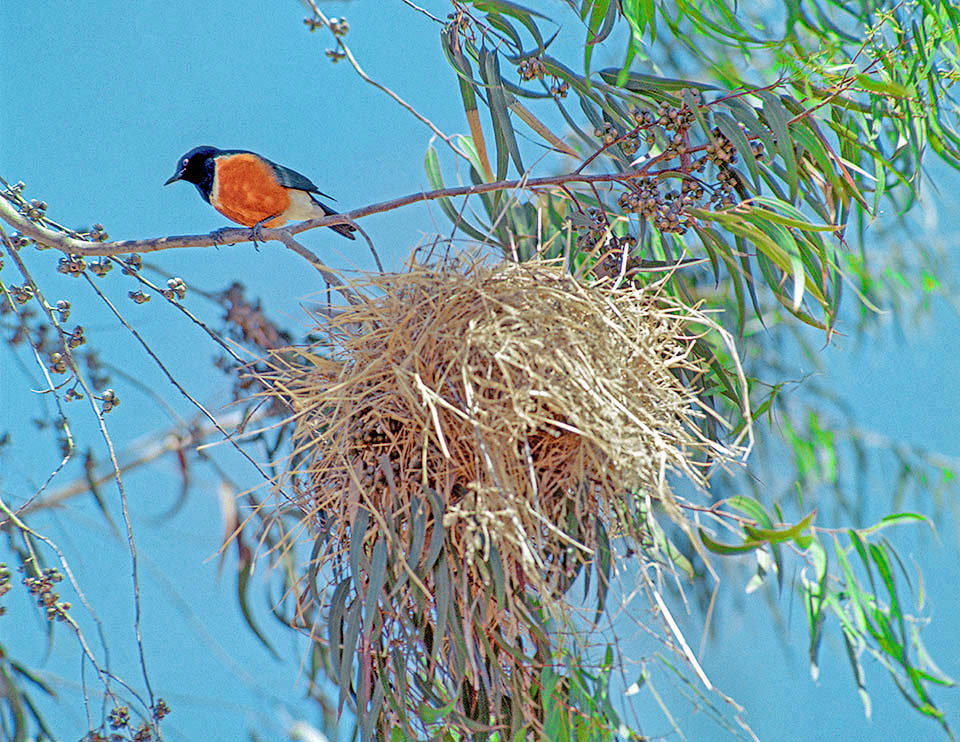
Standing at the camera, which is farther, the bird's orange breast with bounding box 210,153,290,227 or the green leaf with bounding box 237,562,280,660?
the bird's orange breast with bounding box 210,153,290,227

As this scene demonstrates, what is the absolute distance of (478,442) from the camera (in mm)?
787

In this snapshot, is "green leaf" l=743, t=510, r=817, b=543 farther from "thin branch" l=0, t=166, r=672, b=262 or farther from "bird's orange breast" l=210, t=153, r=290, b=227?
"bird's orange breast" l=210, t=153, r=290, b=227

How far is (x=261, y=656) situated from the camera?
205 centimetres

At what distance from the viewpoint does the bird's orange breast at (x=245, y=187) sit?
1497 millimetres

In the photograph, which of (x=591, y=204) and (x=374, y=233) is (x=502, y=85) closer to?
(x=591, y=204)

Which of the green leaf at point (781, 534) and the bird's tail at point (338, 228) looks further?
the bird's tail at point (338, 228)

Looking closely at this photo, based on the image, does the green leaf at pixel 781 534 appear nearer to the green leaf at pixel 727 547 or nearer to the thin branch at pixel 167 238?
the green leaf at pixel 727 547

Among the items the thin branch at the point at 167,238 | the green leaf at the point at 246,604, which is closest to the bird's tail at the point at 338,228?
the thin branch at the point at 167,238

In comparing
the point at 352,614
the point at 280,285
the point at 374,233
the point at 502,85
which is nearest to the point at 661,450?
the point at 352,614

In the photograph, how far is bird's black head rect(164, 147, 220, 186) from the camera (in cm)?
157

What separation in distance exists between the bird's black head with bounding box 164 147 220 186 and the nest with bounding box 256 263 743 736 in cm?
76

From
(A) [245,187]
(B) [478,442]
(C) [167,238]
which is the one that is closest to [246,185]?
(A) [245,187]

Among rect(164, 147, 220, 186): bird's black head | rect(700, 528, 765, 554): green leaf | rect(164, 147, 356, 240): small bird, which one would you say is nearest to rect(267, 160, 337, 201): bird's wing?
rect(164, 147, 356, 240): small bird

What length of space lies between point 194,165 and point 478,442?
101 centimetres
